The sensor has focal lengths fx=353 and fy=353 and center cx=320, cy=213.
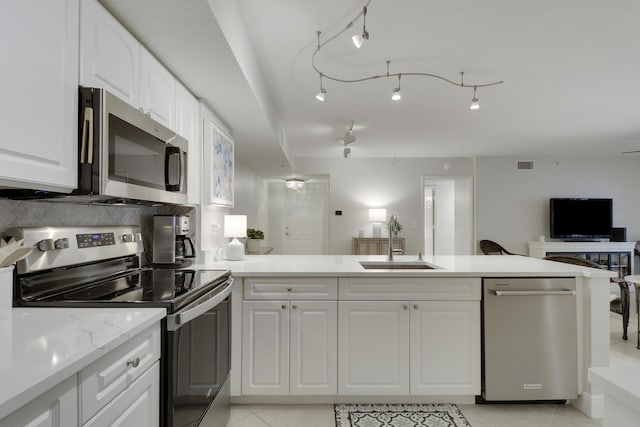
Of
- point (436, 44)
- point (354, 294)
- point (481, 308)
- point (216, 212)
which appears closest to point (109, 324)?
point (354, 294)

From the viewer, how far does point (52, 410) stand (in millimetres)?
781

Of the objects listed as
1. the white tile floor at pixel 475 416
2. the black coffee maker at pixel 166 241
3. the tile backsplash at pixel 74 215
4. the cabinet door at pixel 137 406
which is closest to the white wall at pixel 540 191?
the white tile floor at pixel 475 416

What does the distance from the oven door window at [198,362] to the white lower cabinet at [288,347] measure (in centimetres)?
22

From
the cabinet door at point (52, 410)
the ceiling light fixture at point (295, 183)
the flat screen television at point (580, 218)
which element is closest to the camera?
the cabinet door at point (52, 410)

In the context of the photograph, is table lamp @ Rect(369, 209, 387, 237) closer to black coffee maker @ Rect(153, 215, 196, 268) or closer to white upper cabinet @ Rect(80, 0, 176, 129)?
black coffee maker @ Rect(153, 215, 196, 268)

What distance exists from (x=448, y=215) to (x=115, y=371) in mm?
7911

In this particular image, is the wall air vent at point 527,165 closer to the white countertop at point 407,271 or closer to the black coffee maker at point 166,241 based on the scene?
the white countertop at point 407,271

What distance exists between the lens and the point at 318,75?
9.86ft

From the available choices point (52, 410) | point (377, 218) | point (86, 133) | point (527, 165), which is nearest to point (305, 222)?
point (377, 218)

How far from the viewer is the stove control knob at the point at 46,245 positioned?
136 cm

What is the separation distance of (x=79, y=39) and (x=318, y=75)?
2048 millimetres

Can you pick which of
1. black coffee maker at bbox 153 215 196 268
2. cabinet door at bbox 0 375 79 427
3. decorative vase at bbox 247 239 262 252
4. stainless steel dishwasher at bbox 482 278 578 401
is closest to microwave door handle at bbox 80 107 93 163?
cabinet door at bbox 0 375 79 427

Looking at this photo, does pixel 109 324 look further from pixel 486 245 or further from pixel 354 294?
pixel 486 245

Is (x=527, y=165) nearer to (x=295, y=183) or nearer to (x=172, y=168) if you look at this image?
(x=295, y=183)
